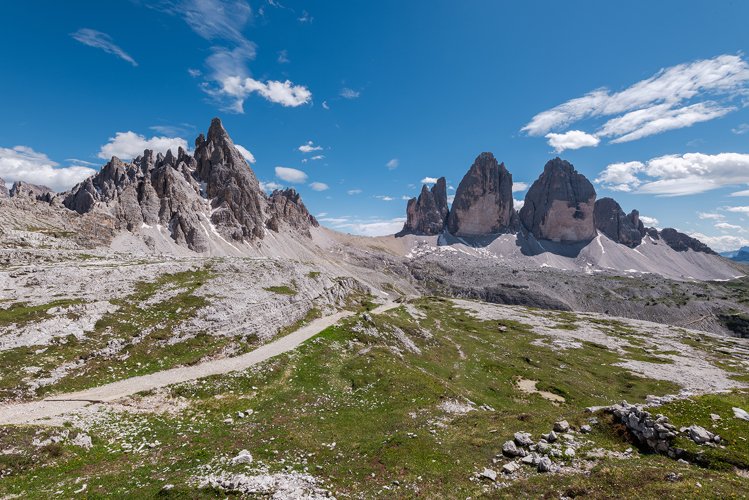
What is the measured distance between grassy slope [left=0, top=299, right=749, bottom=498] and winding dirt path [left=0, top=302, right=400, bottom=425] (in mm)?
3271

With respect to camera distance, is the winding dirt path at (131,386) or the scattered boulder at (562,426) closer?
the scattered boulder at (562,426)

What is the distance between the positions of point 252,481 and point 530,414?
872 inches

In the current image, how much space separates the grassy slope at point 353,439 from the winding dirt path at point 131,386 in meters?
3.27

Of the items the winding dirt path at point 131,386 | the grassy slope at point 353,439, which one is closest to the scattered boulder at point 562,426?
the grassy slope at point 353,439

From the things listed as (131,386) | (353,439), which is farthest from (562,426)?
(131,386)

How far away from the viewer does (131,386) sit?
1484 inches

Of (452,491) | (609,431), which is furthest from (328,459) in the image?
(609,431)

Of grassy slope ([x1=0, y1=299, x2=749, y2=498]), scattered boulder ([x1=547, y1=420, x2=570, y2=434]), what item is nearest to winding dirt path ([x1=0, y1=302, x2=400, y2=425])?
grassy slope ([x1=0, y1=299, x2=749, y2=498])

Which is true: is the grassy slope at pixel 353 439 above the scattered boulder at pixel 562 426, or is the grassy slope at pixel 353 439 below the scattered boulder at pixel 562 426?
below

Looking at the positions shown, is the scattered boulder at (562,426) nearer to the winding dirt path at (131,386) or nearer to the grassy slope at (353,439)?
the grassy slope at (353,439)

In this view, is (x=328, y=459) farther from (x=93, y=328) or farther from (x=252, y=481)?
(x=93, y=328)

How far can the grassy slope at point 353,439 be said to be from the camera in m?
19.3

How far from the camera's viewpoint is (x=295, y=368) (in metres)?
46.4

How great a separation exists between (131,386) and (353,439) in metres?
26.5
